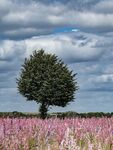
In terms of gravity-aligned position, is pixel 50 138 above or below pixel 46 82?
below

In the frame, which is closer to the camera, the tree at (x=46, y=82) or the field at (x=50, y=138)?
the field at (x=50, y=138)

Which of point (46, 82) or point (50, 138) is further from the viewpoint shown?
point (46, 82)

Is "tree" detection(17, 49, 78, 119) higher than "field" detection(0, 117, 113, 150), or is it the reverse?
"tree" detection(17, 49, 78, 119)

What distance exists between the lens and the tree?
49531 mm

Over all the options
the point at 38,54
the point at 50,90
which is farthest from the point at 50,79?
the point at 38,54

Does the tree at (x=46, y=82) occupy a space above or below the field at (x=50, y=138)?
above

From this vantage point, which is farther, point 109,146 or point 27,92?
point 27,92

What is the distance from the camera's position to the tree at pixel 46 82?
1950 inches

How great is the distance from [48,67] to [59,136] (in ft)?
131

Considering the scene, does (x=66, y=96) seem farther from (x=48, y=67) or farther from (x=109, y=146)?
(x=109, y=146)

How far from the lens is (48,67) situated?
164 feet

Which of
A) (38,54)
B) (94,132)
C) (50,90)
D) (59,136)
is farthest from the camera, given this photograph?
(38,54)

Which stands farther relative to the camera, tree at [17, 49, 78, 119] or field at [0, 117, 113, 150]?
tree at [17, 49, 78, 119]

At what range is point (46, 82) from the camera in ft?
161
